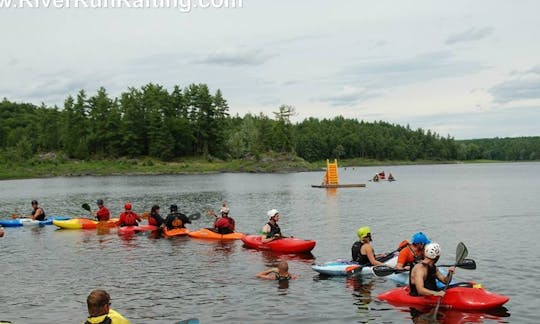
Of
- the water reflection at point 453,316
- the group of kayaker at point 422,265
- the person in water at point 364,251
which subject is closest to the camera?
the group of kayaker at point 422,265

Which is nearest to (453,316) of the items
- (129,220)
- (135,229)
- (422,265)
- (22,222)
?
(422,265)

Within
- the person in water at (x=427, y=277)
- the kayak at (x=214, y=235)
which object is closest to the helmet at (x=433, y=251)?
the person in water at (x=427, y=277)

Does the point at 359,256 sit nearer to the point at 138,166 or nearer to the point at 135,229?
the point at 135,229

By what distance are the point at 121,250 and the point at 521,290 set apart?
1698 cm

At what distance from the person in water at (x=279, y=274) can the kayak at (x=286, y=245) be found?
14.2 ft

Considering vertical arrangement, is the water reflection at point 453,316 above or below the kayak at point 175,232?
below

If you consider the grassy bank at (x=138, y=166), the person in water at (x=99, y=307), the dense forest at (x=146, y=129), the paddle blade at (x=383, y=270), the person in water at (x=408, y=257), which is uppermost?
the dense forest at (x=146, y=129)

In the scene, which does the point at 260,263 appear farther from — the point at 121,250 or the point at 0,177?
the point at 0,177

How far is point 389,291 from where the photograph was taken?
1645 cm

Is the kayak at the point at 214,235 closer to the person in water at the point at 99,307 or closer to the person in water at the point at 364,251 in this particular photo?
the person in water at the point at 364,251

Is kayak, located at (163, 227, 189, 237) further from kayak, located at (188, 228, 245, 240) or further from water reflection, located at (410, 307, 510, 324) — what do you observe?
water reflection, located at (410, 307, 510, 324)

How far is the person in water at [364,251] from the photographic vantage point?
61.0ft

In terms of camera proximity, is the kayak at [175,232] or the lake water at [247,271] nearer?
the lake water at [247,271]

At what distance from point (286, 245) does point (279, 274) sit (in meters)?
5.13
